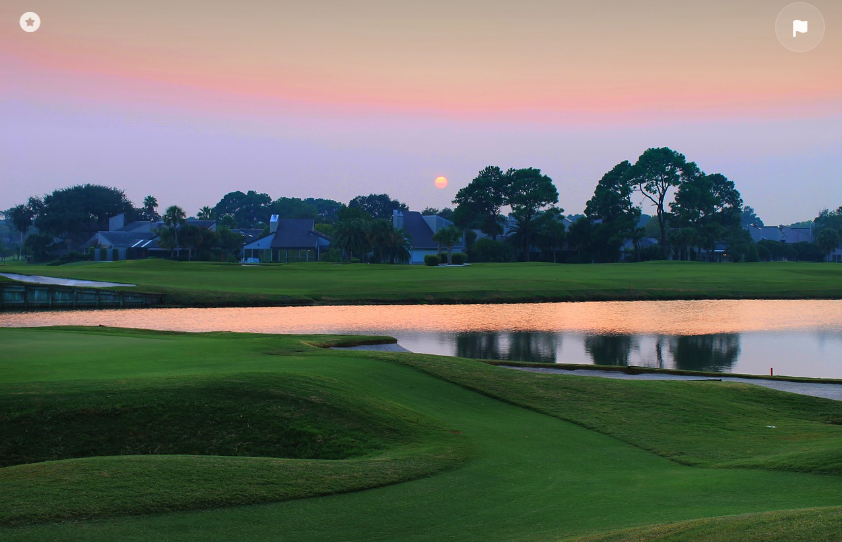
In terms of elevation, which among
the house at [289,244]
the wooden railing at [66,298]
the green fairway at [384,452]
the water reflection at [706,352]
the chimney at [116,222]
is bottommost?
the water reflection at [706,352]

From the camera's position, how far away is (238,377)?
18.8m

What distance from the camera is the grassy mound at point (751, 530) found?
27.9 ft

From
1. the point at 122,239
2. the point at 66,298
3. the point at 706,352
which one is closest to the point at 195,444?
the point at 706,352

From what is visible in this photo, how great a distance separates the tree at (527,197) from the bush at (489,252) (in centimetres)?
772

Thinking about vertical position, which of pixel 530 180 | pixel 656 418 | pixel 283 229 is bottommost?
pixel 656 418

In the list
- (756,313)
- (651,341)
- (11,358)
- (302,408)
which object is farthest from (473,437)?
(756,313)

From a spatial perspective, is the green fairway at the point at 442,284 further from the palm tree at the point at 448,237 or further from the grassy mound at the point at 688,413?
the grassy mound at the point at 688,413

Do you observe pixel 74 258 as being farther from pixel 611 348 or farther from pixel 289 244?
pixel 611 348

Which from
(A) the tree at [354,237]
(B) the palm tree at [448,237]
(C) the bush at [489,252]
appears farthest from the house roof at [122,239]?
(C) the bush at [489,252]

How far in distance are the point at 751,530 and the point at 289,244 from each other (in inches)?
5287

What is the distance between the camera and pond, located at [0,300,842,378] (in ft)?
126

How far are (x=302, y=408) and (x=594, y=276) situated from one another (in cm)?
7782

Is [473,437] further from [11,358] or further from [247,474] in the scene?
[11,358]

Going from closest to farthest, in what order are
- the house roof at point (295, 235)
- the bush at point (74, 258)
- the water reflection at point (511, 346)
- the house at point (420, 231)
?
the water reflection at point (511, 346) < the bush at point (74, 258) < the house roof at point (295, 235) < the house at point (420, 231)
